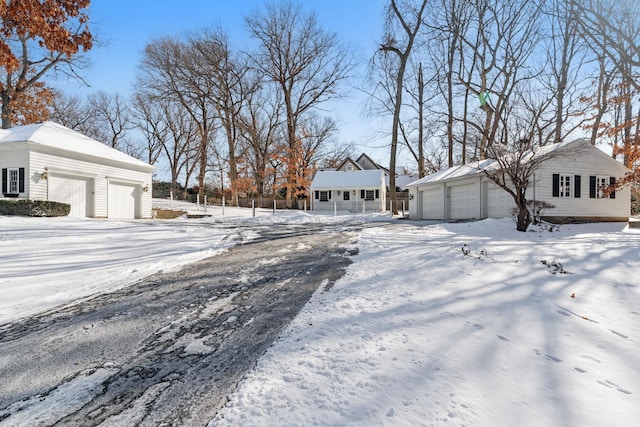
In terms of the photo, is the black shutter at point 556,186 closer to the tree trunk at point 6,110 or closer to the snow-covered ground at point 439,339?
the snow-covered ground at point 439,339

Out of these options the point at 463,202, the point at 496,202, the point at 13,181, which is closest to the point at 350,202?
the point at 463,202

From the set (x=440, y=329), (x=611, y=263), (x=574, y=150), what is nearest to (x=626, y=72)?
(x=574, y=150)

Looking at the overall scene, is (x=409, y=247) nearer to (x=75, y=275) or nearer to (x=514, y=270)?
(x=514, y=270)

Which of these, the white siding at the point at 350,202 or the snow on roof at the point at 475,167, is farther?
the white siding at the point at 350,202

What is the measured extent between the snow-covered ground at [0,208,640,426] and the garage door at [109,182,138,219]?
1174 centimetres

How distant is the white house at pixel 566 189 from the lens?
13984 millimetres

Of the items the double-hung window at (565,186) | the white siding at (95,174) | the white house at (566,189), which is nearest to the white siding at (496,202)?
the white house at (566,189)

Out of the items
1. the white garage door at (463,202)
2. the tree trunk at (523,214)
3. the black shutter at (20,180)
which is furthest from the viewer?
the white garage door at (463,202)

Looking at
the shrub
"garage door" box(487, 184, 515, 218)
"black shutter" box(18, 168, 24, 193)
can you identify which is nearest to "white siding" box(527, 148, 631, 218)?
"garage door" box(487, 184, 515, 218)

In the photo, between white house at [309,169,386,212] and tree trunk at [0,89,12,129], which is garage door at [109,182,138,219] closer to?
tree trunk at [0,89,12,129]

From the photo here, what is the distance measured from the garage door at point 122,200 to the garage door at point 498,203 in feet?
60.6

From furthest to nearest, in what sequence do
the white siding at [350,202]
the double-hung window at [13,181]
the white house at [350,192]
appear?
the white siding at [350,202], the white house at [350,192], the double-hung window at [13,181]

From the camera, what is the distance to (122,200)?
16438 mm

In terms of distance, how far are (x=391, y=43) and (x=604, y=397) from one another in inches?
850
